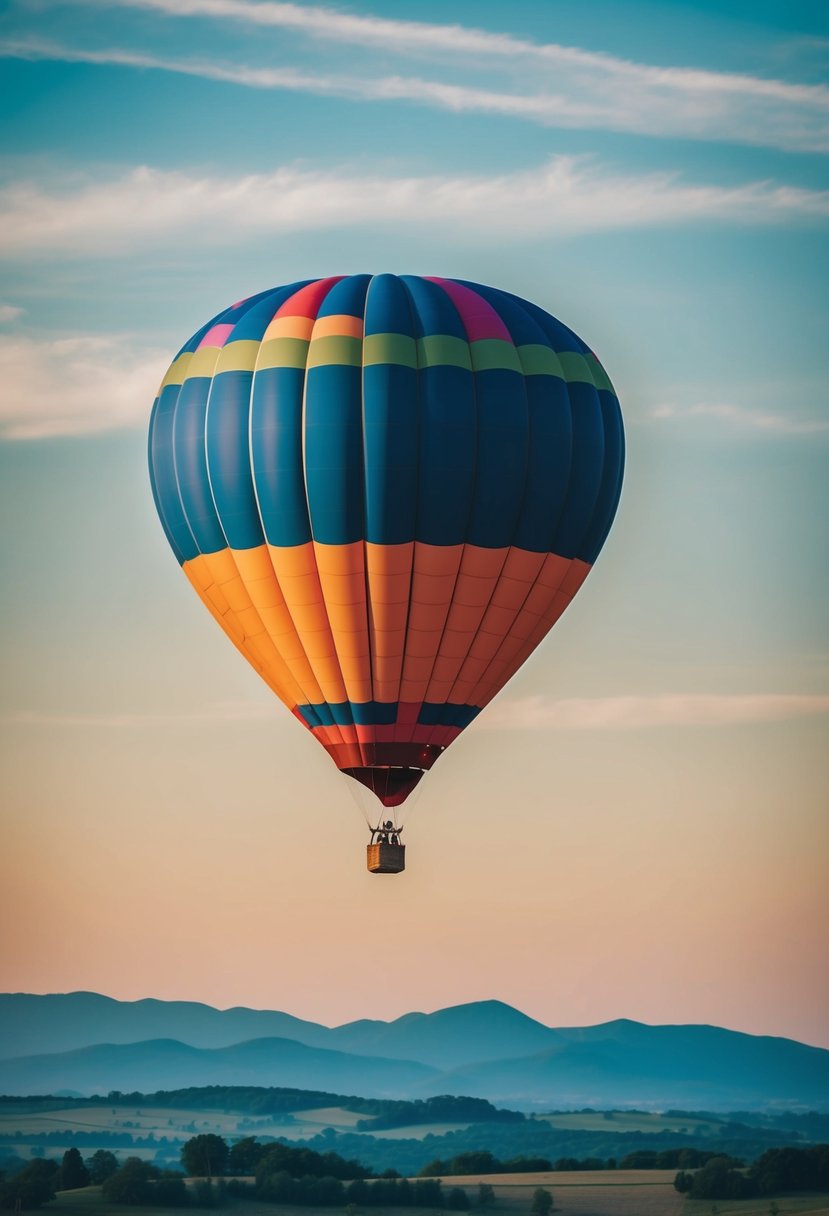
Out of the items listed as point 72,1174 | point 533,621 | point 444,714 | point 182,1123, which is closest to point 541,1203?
point 72,1174

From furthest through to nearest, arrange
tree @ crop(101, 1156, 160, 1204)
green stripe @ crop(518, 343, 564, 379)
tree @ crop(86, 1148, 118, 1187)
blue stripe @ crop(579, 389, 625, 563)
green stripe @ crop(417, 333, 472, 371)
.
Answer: tree @ crop(86, 1148, 118, 1187)
tree @ crop(101, 1156, 160, 1204)
blue stripe @ crop(579, 389, 625, 563)
green stripe @ crop(518, 343, 564, 379)
green stripe @ crop(417, 333, 472, 371)

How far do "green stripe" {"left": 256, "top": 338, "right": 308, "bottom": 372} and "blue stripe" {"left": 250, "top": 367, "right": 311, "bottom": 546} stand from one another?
0.15m

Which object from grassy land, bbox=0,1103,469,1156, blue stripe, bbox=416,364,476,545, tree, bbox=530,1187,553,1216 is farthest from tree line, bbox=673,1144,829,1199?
blue stripe, bbox=416,364,476,545

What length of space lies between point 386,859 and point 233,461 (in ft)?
23.0

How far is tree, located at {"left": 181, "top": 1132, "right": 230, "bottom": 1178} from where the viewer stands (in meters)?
72.3

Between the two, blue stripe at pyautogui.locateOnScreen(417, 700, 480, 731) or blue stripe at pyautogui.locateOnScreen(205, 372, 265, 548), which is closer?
blue stripe at pyautogui.locateOnScreen(205, 372, 265, 548)

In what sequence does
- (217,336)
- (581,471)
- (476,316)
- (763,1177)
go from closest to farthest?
(476,316)
(581,471)
(217,336)
(763,1177)

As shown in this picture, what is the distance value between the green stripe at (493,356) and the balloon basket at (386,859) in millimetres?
8005

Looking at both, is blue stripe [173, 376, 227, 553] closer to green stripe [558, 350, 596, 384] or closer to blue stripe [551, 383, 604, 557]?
blue stripe [551, 383, 604, 557]

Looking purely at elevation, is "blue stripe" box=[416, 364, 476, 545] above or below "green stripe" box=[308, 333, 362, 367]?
below

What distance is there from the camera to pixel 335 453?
1261 inches

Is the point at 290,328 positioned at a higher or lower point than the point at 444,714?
higher

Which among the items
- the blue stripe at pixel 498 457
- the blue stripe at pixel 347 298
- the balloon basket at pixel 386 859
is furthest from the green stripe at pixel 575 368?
the balloon basket at pixel 386 859

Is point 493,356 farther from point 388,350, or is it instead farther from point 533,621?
point 533,621
